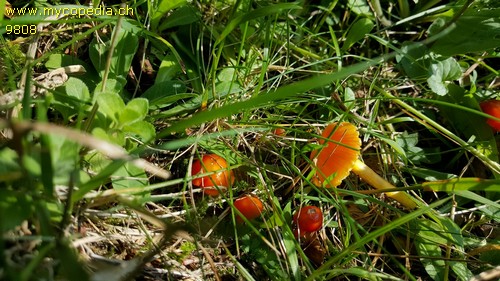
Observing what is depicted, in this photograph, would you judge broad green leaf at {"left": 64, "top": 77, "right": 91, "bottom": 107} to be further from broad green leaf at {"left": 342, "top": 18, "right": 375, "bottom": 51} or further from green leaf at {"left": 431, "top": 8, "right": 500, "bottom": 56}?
green leaf at {"left": 431, "top": 8, "right": 500, "bottom": 56}

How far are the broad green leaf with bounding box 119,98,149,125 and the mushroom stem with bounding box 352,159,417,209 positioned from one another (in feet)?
2.67

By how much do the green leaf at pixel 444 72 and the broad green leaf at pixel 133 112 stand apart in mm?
1223

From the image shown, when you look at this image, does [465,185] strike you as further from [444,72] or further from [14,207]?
[14,207]

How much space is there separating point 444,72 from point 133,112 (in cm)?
133

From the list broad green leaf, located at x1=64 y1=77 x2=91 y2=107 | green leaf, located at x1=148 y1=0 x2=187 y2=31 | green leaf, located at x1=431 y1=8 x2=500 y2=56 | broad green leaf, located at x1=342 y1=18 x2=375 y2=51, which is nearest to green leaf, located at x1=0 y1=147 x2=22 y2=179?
broad green leaf, located at x1=64 y1=77 x2=91 y2=107

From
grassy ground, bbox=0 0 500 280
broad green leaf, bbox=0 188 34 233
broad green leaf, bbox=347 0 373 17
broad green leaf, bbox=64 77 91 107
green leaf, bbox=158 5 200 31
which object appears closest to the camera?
broad green leaf, bbox=0 188 34 233

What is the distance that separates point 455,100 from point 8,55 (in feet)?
5.75

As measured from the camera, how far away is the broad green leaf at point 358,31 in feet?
7.45

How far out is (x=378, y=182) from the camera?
77.9 inches

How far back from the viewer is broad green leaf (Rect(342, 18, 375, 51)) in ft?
7.45

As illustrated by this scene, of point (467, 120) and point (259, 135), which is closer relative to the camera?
point (259, 135)

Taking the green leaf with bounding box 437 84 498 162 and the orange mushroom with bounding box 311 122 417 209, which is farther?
the green leaf with bounding box 437 84 498 162

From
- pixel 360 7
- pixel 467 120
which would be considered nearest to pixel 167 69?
pixel 360 7

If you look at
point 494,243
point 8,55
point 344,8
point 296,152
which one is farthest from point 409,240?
point 8,55
